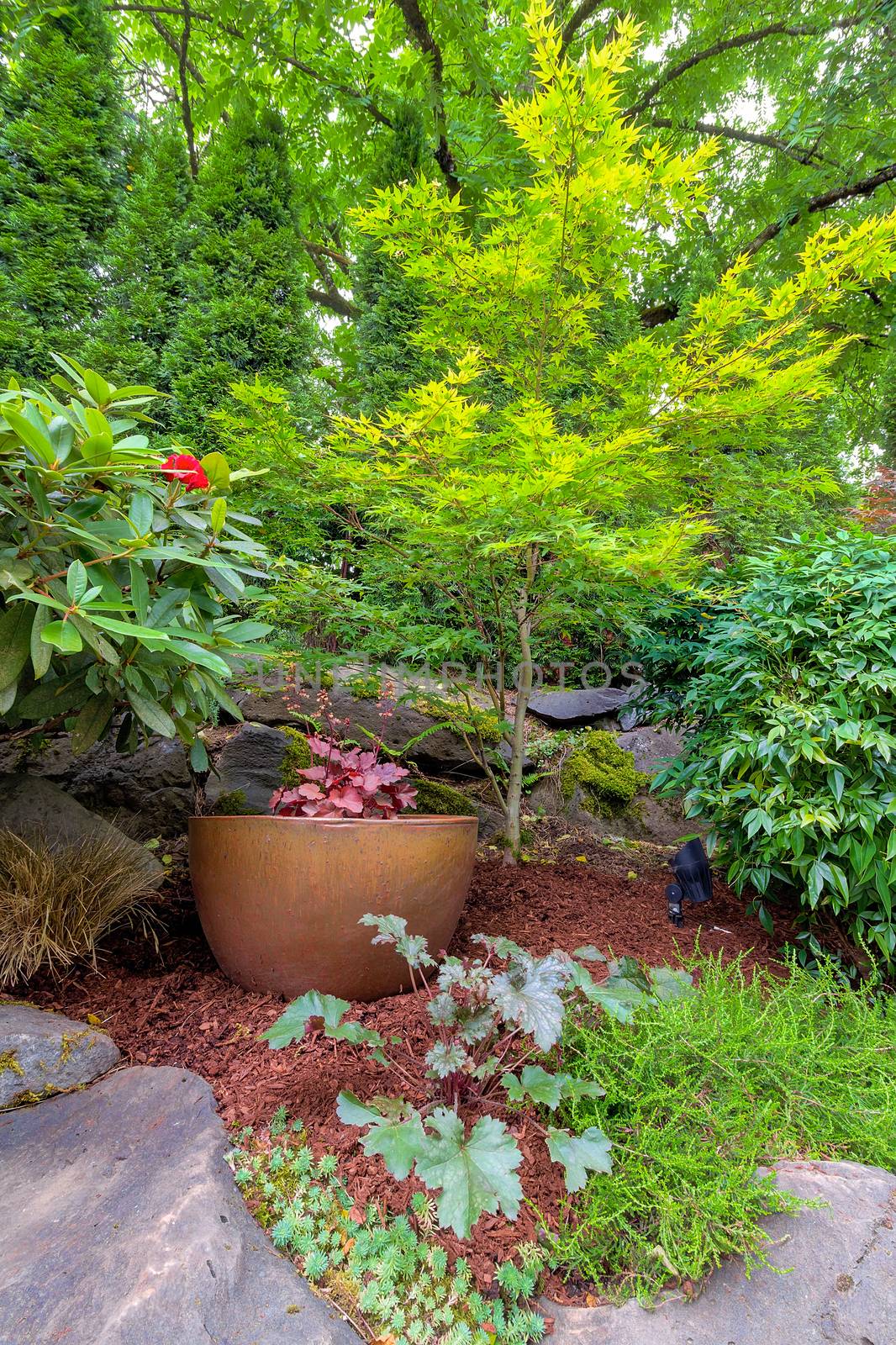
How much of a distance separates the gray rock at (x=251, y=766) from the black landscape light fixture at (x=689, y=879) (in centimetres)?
165

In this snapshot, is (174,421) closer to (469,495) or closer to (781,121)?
(469,495)

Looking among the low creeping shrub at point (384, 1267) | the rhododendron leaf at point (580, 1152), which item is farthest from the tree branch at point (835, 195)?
the low creeping shrub at point (384, 1267)

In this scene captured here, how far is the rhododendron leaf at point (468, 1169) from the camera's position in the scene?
999mm

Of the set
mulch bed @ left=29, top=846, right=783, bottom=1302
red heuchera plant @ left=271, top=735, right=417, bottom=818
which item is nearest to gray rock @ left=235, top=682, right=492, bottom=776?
mulch bed @ left=29, top=846, right=783, bottom=1302

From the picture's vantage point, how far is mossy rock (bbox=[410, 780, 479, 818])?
2.87 m

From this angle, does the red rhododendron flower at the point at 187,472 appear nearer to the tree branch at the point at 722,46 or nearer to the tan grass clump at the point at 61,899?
the tan grass clump at the point at 61,899

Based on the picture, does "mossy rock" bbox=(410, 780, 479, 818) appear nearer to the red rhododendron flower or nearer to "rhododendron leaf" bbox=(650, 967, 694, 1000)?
"rhododendron leaf" bbox=(650, 967, 694, 1000)

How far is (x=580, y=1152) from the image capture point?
1.16 metres

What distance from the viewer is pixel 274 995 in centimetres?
171

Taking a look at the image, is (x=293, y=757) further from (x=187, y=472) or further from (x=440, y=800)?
(x=187, y=472)

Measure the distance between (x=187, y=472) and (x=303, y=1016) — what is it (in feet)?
3.97

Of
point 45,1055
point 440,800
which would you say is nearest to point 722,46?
point 440,800

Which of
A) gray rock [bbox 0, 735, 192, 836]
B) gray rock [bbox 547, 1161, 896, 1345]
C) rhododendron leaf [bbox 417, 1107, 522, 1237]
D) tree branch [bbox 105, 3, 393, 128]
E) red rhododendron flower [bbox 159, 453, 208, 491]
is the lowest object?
gray rock [bbox 547, 1161, 896, 1345]

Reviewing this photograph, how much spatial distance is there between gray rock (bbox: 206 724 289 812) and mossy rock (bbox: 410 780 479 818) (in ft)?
2.08
